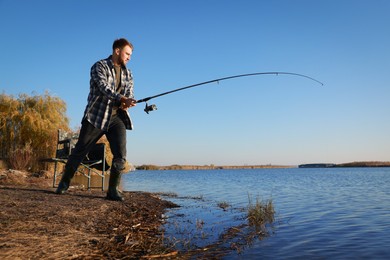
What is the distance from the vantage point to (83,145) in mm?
5637

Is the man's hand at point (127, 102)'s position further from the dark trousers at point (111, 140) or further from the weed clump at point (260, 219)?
the weed clump at point (260, 219)

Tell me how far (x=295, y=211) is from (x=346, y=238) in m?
3.06

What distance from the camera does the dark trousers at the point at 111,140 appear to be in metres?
5.58

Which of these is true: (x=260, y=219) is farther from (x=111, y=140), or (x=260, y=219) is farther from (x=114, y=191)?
(x=111, y=140)

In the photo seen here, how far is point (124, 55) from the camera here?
18.6ft

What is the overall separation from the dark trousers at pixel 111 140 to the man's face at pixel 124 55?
875mm

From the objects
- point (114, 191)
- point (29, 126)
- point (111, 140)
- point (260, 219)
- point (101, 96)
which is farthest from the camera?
point (29, 126)

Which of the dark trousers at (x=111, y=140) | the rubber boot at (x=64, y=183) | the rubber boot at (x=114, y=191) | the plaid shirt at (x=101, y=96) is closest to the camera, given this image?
the plaid shirt at (x=101, y=96)

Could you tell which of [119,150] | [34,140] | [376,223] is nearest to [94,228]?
[119,150]

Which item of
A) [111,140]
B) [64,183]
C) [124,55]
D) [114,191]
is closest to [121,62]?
[124,55]

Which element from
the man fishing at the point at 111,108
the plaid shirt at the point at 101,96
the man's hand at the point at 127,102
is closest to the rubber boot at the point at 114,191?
the man fishing at the point at 111,108

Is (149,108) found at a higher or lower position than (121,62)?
lower

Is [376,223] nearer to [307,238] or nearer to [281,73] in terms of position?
[307,238]

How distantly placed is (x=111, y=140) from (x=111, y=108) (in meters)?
0.51
